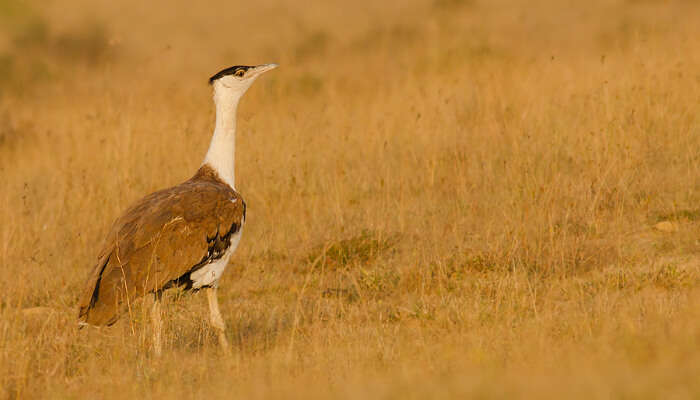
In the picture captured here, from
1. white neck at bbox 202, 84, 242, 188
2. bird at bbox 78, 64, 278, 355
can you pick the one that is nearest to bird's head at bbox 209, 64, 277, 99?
white neck at bbox 202, 84, 242, 188

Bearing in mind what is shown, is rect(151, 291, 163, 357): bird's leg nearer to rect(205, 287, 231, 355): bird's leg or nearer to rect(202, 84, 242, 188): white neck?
rect(205, 287, 231, 355): bird's leg

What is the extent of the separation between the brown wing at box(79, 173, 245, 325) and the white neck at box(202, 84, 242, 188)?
374mm

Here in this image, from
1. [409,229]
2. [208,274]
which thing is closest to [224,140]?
[208,274]

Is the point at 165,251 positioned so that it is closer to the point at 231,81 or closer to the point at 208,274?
the point at 208,274

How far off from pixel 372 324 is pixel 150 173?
4.83 m

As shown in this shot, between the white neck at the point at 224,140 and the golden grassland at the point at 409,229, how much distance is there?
1.01 metres

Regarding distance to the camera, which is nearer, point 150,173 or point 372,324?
point 372,324

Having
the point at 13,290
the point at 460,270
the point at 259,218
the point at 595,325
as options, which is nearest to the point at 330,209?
the point at 259,218

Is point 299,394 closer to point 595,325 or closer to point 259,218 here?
point 595,325

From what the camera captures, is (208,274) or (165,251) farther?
(208,274)

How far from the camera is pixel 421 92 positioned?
12273mm

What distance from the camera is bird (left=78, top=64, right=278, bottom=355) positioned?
17.6 ft

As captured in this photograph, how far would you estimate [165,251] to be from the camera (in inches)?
216

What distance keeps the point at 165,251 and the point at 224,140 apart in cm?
112
